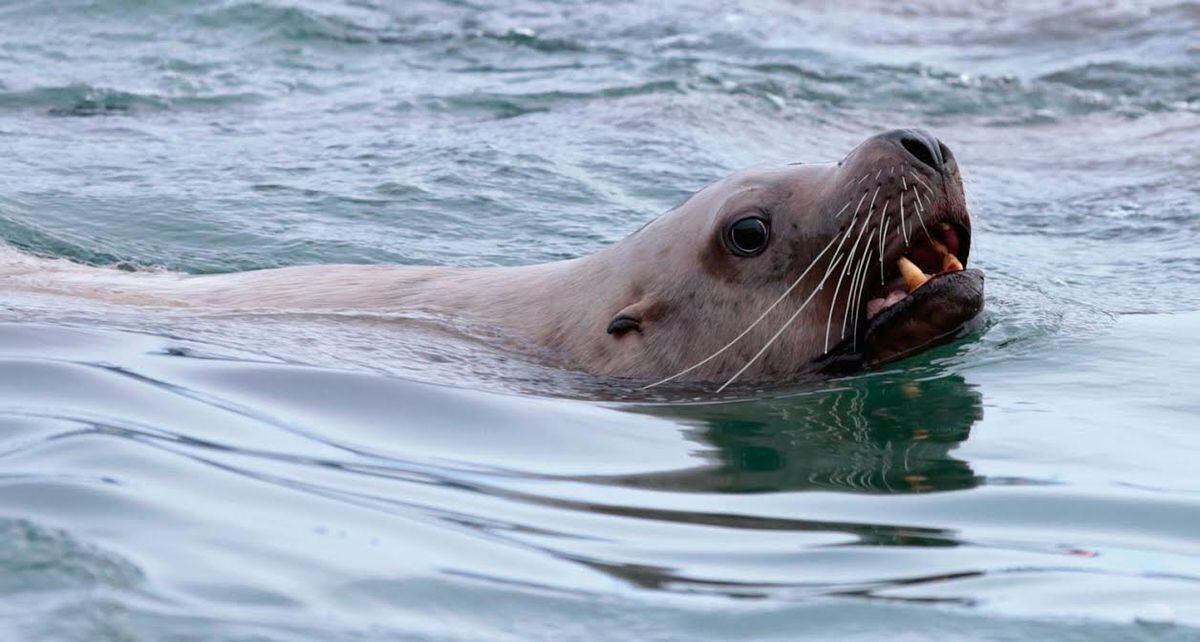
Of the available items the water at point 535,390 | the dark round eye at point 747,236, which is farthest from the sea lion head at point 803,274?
the water at point 535,390

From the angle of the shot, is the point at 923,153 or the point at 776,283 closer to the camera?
the point at 923,153

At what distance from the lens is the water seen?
3.58 meters

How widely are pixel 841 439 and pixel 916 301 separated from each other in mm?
620

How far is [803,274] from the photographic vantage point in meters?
5.63

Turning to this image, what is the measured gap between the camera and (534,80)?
11852 mm

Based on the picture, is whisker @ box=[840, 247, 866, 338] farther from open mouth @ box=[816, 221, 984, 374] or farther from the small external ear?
the small external ear

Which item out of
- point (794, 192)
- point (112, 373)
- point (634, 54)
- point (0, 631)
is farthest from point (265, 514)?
point (634, 54)

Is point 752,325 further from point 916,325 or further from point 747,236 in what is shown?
point 916,325

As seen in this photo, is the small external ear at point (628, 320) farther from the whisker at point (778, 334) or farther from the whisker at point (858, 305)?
the whisker at point (858, 305)

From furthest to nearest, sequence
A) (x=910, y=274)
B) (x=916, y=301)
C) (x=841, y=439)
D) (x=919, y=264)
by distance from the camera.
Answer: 1. (x=919, y=264)
2. (x=910, y=274)
3. (x=916, y=301)
4. (x=841, y=439)

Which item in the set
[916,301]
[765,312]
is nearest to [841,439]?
[916,301]

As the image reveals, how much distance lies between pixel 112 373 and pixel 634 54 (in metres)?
7.48

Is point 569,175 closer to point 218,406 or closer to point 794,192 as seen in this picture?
point 794,192

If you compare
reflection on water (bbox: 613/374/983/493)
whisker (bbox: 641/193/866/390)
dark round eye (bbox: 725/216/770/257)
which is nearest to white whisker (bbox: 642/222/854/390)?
whisker (bbox: 641/193/866/390)
